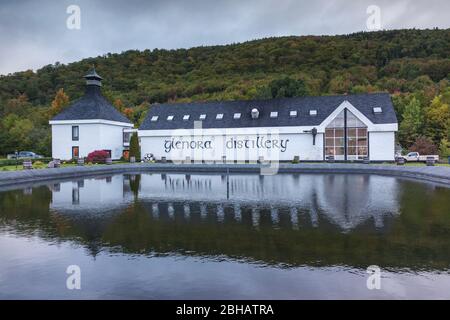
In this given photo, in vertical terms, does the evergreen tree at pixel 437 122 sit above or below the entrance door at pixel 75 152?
above

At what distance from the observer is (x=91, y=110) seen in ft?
155

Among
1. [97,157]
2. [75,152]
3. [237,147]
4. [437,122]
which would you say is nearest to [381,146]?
[437,122]

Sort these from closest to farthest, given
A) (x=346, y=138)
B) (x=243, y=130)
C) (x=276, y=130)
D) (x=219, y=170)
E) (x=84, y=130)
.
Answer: (x=219, y=170), (x=346, y=138), (x=276, y=130), (x=243, y=130), (x=84, y=130)

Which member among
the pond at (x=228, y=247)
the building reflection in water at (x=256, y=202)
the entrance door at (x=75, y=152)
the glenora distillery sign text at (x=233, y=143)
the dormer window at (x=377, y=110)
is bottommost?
the pond at (x=228, y=247)

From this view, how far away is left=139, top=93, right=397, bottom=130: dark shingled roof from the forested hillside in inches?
495

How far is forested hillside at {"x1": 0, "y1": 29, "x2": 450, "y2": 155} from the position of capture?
6264 centimetres

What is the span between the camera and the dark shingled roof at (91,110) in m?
46.6

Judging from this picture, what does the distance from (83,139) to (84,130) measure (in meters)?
0.99

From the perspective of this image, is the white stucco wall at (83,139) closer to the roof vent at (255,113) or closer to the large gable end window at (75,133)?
the large gable end window at (75,133)

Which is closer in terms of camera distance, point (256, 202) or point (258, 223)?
point (258, 223)

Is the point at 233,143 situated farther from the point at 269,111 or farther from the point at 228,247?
the point at 228,247

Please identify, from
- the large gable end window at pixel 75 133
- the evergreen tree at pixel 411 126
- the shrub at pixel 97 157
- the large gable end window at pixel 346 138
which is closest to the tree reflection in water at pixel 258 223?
the large gable end window at pixel 346 138
